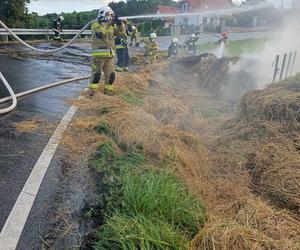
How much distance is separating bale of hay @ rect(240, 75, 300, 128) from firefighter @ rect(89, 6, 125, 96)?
3.08 metres

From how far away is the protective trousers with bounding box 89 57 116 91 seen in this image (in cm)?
849

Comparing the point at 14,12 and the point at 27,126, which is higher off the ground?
the point at 14,12

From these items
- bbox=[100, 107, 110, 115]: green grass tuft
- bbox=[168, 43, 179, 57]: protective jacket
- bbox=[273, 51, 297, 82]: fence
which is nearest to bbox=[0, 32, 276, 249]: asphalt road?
bbox=[100, 107, 110, 115]: green grass tuft

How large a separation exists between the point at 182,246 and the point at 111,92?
6.00m

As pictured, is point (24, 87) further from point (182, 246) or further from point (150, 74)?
point (182, 246)

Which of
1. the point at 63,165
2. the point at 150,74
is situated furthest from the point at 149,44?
the point at 63,165

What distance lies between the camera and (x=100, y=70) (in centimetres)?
859

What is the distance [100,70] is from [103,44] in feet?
1.91

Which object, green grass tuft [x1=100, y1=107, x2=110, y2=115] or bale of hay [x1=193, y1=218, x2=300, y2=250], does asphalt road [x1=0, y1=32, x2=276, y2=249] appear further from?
bale of hay [x1=193, y1=218, x2=300, y2=250]

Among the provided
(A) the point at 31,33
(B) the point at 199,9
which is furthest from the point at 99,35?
(B) the point at 199,9

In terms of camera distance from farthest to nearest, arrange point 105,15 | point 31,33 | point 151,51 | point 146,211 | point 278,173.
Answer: point 31,33 → point 151,51 → point 105,15 → point 278,173 → point 146,211

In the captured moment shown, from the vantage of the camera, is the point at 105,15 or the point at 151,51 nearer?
the point at 105,15

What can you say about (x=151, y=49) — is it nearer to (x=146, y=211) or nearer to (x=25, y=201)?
(x=25, y=201)

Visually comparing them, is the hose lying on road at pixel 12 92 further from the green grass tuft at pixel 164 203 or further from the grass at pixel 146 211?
the green grass tuft at pixel 164 203
